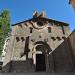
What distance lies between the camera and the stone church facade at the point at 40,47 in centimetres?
1327

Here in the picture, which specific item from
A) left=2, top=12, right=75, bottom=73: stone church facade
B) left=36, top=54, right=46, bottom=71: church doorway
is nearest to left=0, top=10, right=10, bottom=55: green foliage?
left=2, top=12, right=75, bottom=73: stone church facade

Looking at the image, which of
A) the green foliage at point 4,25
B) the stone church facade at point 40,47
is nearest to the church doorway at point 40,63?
the stone church facade at point 40,47

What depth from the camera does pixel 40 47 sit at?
14.7 m

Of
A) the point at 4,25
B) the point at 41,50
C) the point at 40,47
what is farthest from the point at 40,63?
the point at 4,25

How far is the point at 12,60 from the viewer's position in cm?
1373

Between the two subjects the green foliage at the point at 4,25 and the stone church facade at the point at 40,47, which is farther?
the green foliage at the point at 4,25

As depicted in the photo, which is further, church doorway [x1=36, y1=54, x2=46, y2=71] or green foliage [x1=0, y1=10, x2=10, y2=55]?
green foliage [x1=0, y1=10, x2=10, y2=55]

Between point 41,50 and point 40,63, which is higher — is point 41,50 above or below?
above

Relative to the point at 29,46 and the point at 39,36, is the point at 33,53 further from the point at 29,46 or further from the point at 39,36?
the point at 39,36

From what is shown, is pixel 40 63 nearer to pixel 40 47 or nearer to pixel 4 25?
pixel 40 47

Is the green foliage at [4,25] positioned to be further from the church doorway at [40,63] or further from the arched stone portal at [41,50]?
the arched stone portal at [41,50]

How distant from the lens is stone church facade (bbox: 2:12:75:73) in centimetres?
1327

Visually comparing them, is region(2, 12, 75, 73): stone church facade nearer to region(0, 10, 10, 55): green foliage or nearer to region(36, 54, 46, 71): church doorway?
region(36, 54, 46, 71): church doorway

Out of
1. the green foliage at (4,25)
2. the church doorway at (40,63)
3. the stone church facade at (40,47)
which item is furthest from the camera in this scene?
the green foliage at (4,25)
